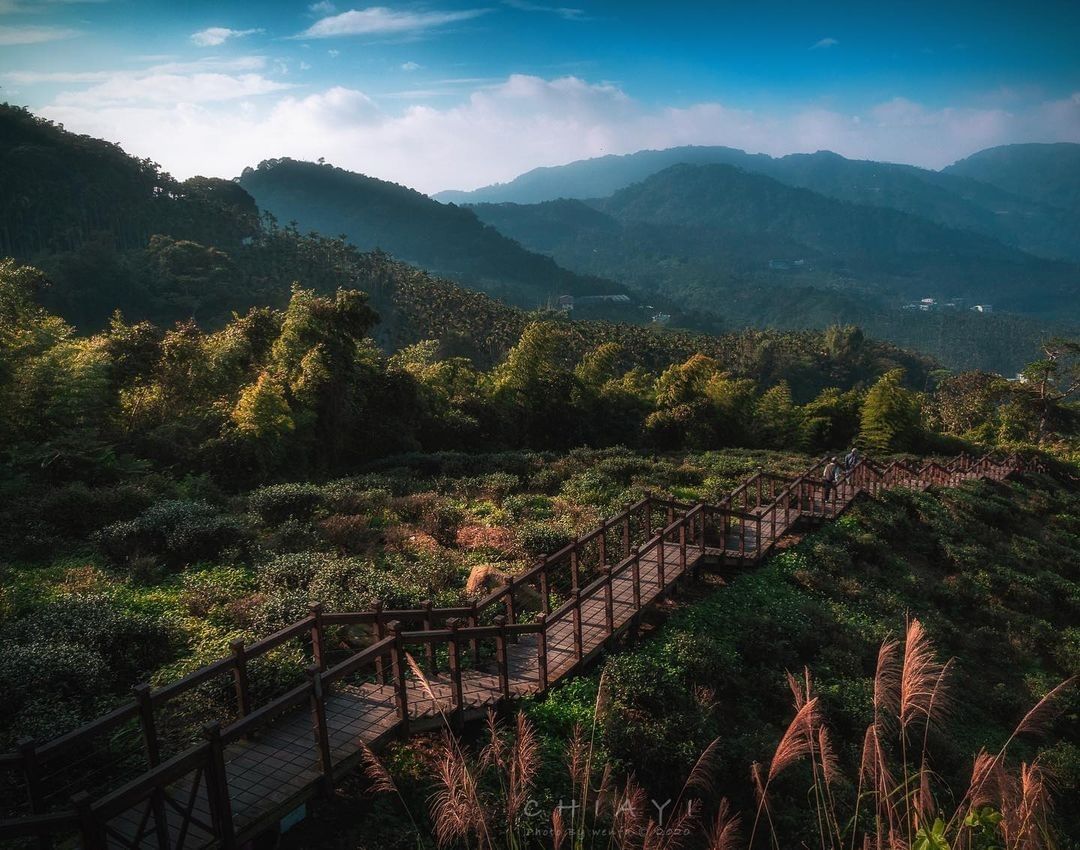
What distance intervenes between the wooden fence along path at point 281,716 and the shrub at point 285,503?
5560 mm

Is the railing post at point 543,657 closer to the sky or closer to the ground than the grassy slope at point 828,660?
closer to the sky

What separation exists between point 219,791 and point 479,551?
7.17 m

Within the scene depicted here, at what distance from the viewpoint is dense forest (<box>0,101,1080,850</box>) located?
6.42 m

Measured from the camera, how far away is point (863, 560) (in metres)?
13.3


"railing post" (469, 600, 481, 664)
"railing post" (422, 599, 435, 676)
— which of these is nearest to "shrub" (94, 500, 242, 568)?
"railing post" (422, 599, 435, 676)

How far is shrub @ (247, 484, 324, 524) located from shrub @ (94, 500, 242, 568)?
1.35 m

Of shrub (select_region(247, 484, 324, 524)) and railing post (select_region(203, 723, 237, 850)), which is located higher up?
railing post (select_region(203, 723, 237, 850))

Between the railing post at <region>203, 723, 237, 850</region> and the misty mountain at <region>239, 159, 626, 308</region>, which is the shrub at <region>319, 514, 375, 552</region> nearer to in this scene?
the railing post at <region>203, 723, 237, 850</region>

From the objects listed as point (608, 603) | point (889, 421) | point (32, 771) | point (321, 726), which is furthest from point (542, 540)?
point (889, 421)

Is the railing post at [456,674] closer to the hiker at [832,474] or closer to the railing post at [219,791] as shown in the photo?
the railing post at [219,791]

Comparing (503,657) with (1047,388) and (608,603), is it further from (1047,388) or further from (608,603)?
(1047,388)

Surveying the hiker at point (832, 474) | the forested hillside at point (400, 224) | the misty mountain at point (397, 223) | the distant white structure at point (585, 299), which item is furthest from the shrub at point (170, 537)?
the misty mountain at point (397, 223)

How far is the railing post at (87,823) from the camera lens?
3.68 meters

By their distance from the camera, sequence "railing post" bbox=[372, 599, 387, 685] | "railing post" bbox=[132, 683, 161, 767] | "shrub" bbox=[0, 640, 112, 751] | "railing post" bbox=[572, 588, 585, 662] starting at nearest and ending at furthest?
"railing post" bbox=[132, 683, 161, 767] < "shrub" bbox=[0, 640, 112, 751] < "railing post" bbox=[372, 599, 387, 685] < "railing post" bbox=[572, 588, 585, 662]
